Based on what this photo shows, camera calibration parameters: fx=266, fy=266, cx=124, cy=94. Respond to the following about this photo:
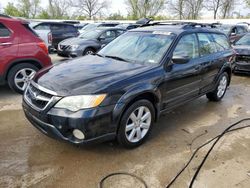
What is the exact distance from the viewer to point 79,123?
3004mm

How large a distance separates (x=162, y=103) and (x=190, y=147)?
75 centimetres

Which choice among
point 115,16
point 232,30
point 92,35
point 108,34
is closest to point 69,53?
point 92,35

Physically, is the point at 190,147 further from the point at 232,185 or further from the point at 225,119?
the point at 225,119

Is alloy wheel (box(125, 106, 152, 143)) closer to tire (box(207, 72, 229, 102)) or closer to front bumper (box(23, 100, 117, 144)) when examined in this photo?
front bumper (box(23, 100, 117, 144))

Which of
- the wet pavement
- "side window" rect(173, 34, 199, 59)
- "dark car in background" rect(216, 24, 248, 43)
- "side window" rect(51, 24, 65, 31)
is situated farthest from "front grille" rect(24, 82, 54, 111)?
"dark car in background" rect(216, 24, 248, 43)

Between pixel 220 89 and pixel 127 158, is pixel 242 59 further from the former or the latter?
pixel 127 158

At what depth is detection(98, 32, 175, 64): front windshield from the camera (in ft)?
13.4

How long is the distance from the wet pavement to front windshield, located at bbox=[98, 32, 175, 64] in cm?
120

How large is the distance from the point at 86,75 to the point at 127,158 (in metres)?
1.20

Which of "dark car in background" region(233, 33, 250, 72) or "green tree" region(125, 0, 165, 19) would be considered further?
"green tree" region(125, 0, 165, 19)

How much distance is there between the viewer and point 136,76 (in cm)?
352

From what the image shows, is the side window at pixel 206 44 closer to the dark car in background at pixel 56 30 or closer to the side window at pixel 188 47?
the side window at pixel 188 47

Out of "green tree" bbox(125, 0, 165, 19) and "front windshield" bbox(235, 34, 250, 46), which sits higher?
"green tree" bbox(125, 0, 165, 19)

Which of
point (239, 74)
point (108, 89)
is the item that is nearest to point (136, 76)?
point (108, 89)
